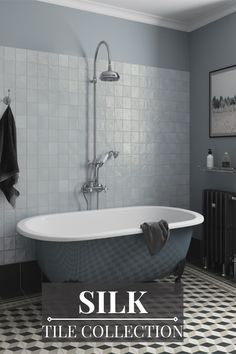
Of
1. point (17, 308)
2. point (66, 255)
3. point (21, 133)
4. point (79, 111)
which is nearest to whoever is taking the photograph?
point (66, 255)

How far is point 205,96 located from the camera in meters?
4.52

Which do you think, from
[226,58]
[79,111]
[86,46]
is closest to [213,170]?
[226,58]

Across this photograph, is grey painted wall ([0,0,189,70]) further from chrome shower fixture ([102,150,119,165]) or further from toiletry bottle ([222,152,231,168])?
toiletry bottle ([222,152,231,168])

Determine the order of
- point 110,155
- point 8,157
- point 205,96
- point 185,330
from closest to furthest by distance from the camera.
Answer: point 185,330, point 8,157, point 110,155, point 205,96

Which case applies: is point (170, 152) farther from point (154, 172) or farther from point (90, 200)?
point (90, 200)

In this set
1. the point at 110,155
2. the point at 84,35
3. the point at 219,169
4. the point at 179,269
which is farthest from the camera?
the point at 219,169

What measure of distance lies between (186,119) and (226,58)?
844mm

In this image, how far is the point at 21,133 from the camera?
12.1ft

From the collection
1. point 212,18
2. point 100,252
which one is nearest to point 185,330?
point 100,252

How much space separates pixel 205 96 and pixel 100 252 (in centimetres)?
239

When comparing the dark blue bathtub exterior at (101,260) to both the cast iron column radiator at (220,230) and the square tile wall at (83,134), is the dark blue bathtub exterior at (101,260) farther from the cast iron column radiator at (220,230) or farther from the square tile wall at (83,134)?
the cast iron column radiator at (220,230)

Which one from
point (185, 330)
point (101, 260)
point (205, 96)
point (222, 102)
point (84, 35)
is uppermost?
point (84, 35)

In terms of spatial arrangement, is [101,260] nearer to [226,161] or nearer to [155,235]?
[155,235]

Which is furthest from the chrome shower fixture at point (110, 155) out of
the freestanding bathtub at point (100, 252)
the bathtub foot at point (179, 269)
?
the bathtub foot at point (179, 269)
